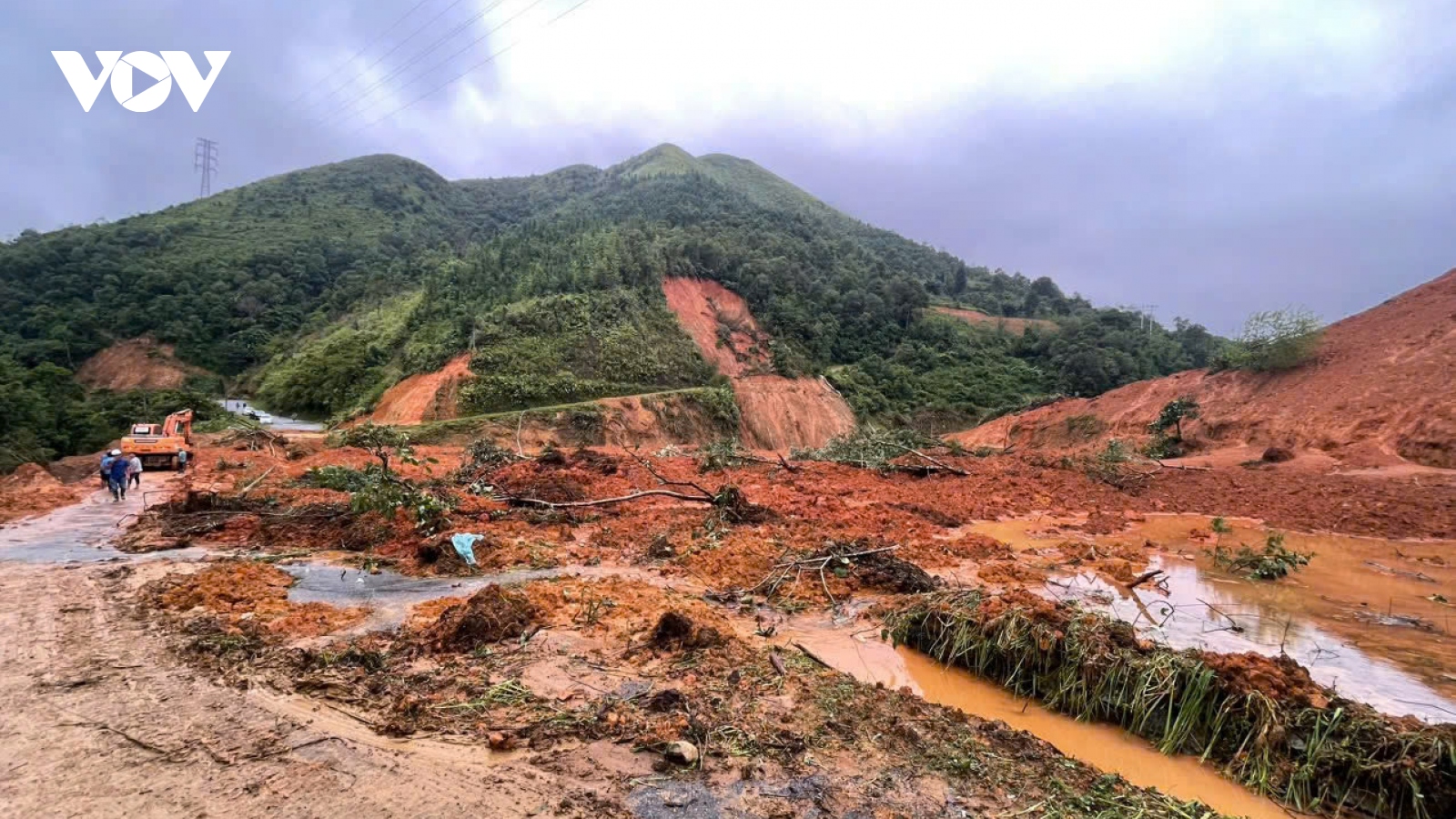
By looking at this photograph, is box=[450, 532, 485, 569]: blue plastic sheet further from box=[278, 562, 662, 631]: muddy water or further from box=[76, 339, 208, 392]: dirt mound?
box=[76, 339, 208, 392]: dirt mound

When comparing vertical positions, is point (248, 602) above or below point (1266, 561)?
below

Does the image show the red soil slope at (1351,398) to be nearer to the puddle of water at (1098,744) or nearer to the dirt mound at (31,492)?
the puddle of water at (1098,744)

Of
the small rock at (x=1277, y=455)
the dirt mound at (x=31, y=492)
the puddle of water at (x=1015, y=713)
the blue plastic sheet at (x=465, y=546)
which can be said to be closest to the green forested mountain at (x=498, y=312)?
the dirt mound at (x=31, y=492)

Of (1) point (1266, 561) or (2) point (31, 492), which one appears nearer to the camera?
(1) point (1266, 561)

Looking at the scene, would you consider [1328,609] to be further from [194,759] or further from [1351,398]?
[1351,398]

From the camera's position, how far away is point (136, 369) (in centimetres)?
4678

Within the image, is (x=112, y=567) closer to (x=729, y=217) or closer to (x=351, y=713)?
(x=351, y=713)

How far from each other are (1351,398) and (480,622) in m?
30.4

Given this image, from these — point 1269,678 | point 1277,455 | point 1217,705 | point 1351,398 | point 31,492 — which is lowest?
point 31,492

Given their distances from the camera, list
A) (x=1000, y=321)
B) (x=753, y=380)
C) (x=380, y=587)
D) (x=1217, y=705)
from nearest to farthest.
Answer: (x=1217, y=705)
(x=380, y=587)
(x=753, y=380)
(x=1000, y=321)

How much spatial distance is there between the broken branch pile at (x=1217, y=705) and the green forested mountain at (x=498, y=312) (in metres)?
27.0

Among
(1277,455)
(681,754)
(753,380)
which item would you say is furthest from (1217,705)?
(753,380)

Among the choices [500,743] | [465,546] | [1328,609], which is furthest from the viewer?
[465,546]

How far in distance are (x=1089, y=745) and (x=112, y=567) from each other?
11264 mm
